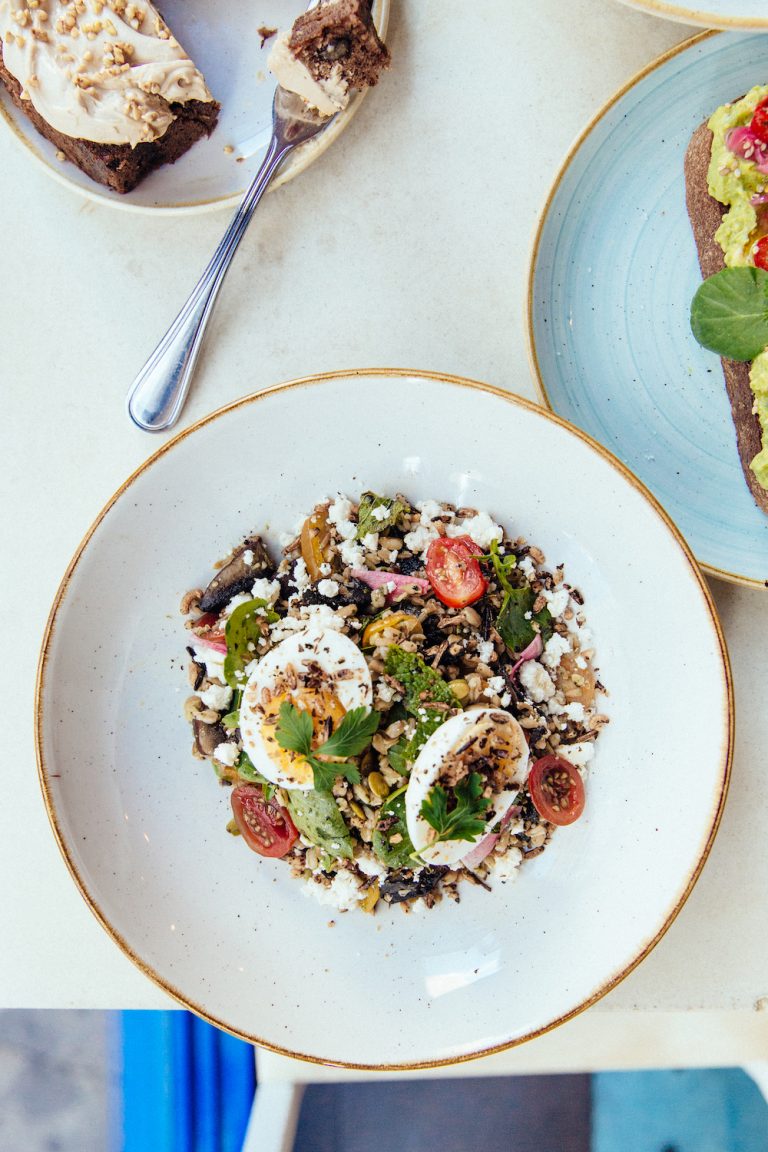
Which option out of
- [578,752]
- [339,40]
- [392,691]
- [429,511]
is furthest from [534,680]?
[339,40]

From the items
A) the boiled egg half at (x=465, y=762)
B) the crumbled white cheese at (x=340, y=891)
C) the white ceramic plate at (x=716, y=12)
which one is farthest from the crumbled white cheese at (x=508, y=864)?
the white ceramic plate at (x=716, y=12)

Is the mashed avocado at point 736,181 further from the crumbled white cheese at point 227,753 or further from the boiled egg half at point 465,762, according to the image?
the crumbled white cheese at point 227,753

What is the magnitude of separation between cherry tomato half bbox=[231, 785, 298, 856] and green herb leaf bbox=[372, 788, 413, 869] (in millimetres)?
209

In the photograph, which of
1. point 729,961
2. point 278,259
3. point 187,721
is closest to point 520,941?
point 729,961

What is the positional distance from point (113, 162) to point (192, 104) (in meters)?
0.23

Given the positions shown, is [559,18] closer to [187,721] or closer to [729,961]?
[187,721]

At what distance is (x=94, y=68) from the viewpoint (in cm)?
198

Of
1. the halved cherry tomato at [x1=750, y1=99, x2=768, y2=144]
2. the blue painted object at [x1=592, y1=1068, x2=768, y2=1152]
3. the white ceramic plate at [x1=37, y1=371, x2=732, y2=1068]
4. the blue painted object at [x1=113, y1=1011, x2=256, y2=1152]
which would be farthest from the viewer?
the blue painted object at [x1=592, y1=1068, x2=768, y2=1152]

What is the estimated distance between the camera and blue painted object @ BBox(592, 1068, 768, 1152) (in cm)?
254

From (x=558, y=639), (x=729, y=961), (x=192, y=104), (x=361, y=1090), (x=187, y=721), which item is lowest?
(x=361, y=1090)

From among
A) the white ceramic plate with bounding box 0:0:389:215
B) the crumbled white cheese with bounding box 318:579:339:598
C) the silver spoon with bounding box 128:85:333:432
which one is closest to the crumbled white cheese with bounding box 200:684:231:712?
the crumbled white cheese with bounding box 318:579:339:598

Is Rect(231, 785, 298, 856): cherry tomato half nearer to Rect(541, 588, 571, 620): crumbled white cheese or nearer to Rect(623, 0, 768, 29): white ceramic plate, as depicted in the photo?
Rect(541, 588, 571, 620): crumbled white cheese

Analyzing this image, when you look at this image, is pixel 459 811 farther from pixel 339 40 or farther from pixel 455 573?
pixel 339 40

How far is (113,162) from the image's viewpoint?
6.64 ft
